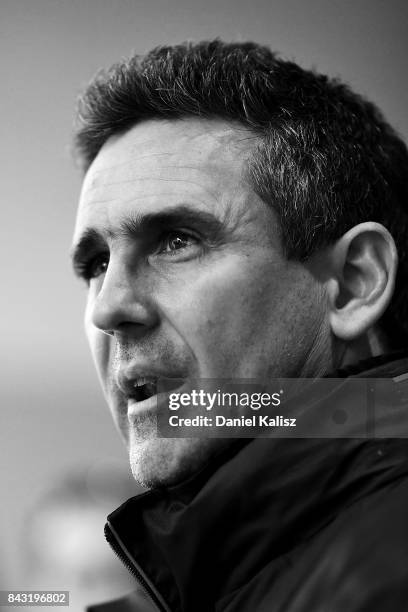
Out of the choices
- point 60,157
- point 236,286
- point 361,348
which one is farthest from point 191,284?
point 60,157

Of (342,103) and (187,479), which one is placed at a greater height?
(342,103)

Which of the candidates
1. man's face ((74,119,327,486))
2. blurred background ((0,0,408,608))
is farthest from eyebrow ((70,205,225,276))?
blurred background ((0,0,408,608))

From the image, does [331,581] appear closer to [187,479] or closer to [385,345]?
[187,479]

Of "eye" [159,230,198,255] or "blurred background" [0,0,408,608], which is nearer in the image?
"eye" [159,230,198,255]

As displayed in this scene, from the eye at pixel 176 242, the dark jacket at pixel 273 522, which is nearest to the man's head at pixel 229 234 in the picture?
the eye at pixel 176 242

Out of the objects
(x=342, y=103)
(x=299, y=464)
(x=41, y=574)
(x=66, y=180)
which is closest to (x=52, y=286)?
(x=66, y=180)

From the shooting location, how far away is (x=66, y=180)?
2.54m

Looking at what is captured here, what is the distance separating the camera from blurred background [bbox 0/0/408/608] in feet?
6.62

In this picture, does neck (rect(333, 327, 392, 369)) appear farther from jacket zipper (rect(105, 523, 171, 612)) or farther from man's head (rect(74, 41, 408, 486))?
jacket zipper (rect(105, 523, 171, 612))

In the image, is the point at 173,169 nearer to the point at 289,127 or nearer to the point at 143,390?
the point at 289,127

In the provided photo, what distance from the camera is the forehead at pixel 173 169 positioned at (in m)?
0.96

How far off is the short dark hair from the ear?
0.03 meters

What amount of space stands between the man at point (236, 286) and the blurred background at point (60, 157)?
2.56ft

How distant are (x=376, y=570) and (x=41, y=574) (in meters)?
1.73
